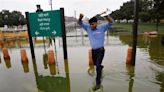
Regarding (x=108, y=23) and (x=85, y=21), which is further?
(x=85, y=21)

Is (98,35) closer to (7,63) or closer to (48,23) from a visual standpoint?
(48,23)

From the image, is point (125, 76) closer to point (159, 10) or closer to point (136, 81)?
point (136, 81)

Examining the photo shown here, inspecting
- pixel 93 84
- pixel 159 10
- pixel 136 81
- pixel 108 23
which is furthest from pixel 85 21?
pixel 159 10

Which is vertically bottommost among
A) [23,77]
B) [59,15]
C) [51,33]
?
[23,77]

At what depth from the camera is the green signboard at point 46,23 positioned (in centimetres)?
1162

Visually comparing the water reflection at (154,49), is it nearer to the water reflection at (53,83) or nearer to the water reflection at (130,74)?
the water reflection at (130,74)

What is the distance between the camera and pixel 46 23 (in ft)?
38.8

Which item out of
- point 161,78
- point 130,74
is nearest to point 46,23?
point 130,74

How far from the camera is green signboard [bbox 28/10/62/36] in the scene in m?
11.6

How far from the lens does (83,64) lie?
11273 millimetres

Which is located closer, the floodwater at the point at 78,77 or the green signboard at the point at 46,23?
the floodwater at the point at 78,77

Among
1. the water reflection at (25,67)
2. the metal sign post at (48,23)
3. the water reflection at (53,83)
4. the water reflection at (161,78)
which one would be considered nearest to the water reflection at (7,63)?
the water reflection at (25,67)

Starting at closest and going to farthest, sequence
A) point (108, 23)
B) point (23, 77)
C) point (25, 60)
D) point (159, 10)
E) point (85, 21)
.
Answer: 1. point (108, 23)
2. point (85, 21)
3. point (23, 77)
4. point (25, 60)
5. point (159, 10)

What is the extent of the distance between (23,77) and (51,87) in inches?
77.6
